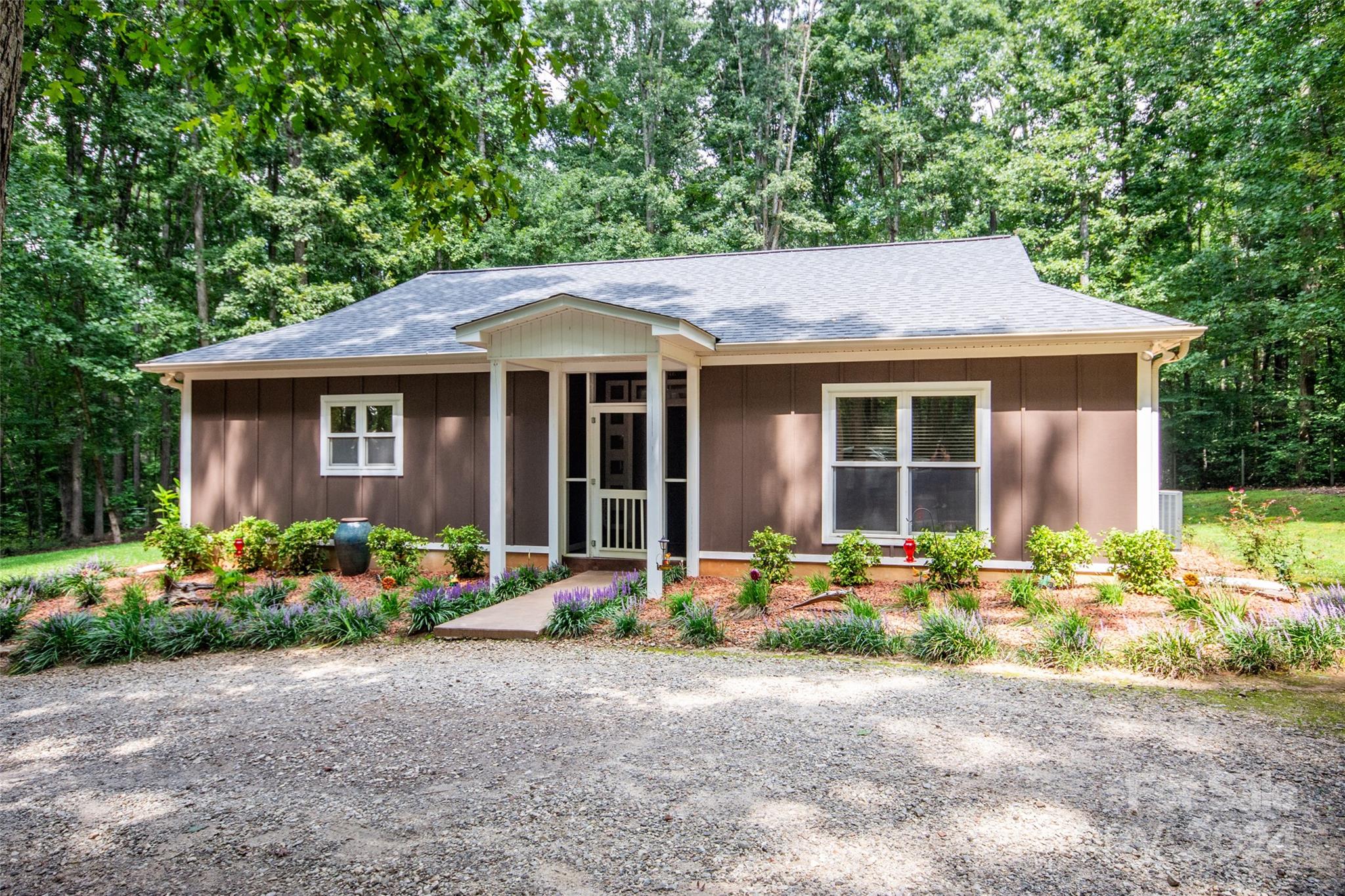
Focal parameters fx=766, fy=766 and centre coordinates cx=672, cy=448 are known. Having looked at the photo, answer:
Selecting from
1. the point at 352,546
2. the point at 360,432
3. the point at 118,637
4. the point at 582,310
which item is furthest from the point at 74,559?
the point at 582,310

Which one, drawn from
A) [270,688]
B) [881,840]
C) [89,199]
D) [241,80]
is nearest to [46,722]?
[270,688]

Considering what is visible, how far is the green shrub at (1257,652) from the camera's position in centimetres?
509

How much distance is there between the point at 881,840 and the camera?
2869 mm

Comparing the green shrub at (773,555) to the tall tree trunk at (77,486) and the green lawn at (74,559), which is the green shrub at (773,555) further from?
the tall tree trunk at (77,486)

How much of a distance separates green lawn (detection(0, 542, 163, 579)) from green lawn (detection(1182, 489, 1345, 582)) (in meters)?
15.3

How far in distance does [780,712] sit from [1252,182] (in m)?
16.6

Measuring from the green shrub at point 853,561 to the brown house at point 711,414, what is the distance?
0.40 m

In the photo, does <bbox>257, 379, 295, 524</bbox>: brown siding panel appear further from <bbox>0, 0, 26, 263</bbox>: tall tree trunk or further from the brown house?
<bbox>0, 0, 26, 263</bbox>: tall tree trunk

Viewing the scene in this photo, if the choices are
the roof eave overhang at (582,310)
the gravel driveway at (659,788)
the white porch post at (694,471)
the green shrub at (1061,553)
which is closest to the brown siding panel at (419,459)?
the roof eave overhang at (582,310)

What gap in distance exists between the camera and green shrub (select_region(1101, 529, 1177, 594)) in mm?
7414

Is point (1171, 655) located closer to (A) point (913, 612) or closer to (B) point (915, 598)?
(A) point (913, 612)

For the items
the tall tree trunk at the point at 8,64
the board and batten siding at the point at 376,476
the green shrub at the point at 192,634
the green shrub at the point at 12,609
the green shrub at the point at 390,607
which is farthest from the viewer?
the board and batten siding at the point at 376,476

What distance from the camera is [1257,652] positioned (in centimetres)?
511

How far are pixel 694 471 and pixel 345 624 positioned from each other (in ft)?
13.1
